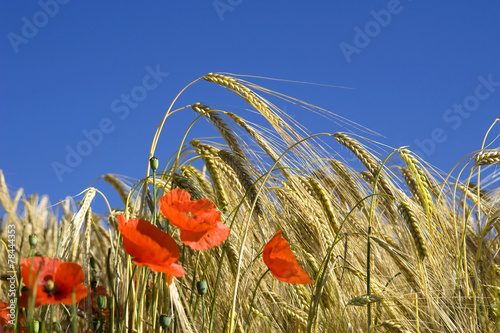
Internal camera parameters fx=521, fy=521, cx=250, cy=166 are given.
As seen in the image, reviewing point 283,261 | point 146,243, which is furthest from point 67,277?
point 283,261

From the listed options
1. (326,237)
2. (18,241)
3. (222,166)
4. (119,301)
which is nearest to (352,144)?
(326,237)

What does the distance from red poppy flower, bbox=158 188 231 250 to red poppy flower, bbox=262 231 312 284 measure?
0.11 m

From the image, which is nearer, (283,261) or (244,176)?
(283,261)

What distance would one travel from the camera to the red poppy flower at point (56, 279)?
949mm

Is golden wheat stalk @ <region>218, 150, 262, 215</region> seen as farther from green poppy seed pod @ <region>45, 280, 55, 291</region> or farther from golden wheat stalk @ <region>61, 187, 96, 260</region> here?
green poppy seed pod @ <region>45, 280, 55, 291</region>

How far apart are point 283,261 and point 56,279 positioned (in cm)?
47

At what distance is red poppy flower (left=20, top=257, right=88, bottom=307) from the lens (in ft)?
3.11

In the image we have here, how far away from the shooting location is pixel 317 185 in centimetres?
160

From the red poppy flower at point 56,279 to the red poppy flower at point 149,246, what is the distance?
109 millimetres

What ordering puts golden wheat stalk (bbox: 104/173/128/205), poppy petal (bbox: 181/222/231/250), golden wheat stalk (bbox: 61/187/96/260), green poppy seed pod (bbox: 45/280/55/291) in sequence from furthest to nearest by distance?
golden wheat stalk (bbox: 104/173/128/205) → golden wheat stalk (bbox: 61/187/96/260) → poppy petal (bbox: 181/222/231/250) → green poppy seed pod (bbox: 45/280/55/291)

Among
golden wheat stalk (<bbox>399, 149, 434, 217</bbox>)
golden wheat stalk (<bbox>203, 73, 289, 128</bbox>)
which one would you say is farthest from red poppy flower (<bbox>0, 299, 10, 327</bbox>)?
golden wheat stalk (<bbox>399, 149, 434, 217</bbox>)

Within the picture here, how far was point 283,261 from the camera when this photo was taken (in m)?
1.15

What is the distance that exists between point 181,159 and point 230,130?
0.75ft

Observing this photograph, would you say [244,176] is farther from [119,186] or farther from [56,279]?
[119,186]
